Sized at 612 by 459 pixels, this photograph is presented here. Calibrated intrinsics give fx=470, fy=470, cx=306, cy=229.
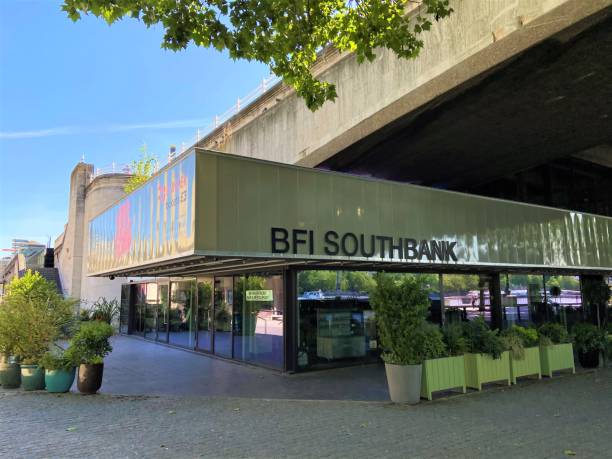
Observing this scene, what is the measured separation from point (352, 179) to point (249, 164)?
7.79 ft

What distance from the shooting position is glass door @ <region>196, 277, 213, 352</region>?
14664mm

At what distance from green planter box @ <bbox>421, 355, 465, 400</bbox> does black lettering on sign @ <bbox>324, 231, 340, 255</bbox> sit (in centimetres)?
267

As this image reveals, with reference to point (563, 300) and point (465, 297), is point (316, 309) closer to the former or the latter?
point (465, 297)

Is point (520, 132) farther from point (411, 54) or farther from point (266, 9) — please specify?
point (266, 9)

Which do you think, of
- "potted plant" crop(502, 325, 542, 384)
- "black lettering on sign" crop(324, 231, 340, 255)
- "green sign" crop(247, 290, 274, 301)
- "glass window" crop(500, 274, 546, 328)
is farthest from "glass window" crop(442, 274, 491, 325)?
"black lettering on sign" crop(324, 231, 340, 255)

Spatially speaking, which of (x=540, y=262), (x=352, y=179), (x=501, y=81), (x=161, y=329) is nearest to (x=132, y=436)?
(x=352, y=179)

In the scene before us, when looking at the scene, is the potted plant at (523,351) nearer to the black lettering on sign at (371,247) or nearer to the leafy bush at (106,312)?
the black lettering on sign at (371,247)

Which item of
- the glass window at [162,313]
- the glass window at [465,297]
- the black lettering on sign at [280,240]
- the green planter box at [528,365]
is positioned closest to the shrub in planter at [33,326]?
the black lettering on sign at [280,240]

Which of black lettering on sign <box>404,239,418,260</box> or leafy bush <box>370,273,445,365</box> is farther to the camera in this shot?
black lettering on sign <box>404,239,418,260</box>

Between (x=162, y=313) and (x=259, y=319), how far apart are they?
8.03 m

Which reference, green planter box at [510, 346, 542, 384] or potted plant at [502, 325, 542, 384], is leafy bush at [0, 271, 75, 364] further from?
green planter box at [510, 346, 542, 384]

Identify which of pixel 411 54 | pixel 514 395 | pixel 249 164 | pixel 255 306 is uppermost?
pixel 411 54

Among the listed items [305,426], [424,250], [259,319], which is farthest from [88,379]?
[424,250]

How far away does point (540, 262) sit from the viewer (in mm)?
13383
